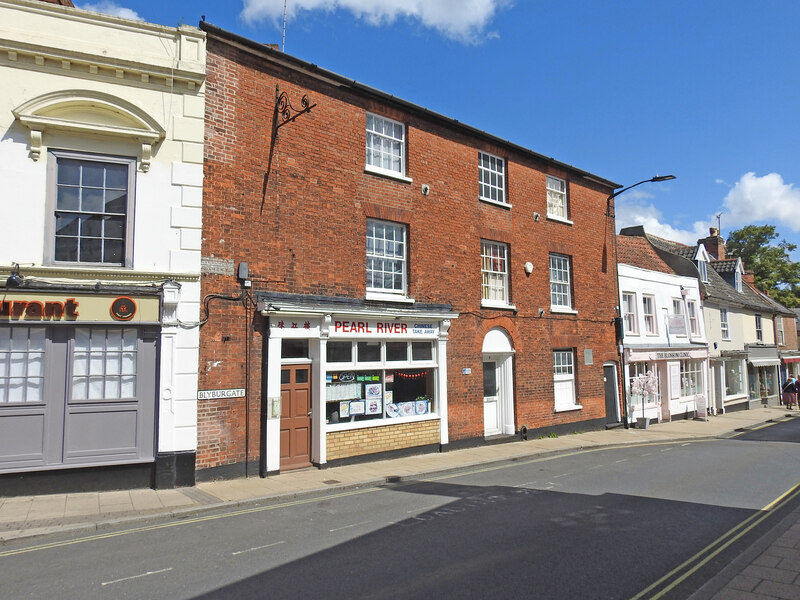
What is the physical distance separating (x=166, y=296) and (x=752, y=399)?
111 feet

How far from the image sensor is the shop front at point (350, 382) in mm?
11648

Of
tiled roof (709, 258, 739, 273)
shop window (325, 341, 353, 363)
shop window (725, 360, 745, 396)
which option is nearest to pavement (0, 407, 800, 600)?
shop window (325, 341, 353, 363)

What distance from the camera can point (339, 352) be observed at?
12781mm

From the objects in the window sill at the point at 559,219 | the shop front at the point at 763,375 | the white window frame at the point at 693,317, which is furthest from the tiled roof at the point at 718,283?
the window sill at the point at 559,219

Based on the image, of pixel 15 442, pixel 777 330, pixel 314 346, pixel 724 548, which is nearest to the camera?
pixel 724 548

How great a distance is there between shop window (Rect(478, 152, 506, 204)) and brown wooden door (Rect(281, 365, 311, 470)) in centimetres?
791

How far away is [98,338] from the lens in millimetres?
9953

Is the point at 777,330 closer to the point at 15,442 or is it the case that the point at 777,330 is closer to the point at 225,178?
the point at 225,178

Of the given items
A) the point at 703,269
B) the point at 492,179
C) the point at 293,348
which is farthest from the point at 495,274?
the point at 703,269

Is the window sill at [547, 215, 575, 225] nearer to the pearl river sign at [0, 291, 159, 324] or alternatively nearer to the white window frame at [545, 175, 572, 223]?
the white window frame at [545, 175, 572, 223]

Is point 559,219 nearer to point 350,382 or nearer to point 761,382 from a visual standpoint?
point 350,382

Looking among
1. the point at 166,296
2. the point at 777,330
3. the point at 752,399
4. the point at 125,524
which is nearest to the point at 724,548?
the point at 125,524

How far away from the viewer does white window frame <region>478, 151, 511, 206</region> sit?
17.0 meters

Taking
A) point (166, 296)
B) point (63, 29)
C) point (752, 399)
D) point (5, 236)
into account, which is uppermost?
point (63, 29)
